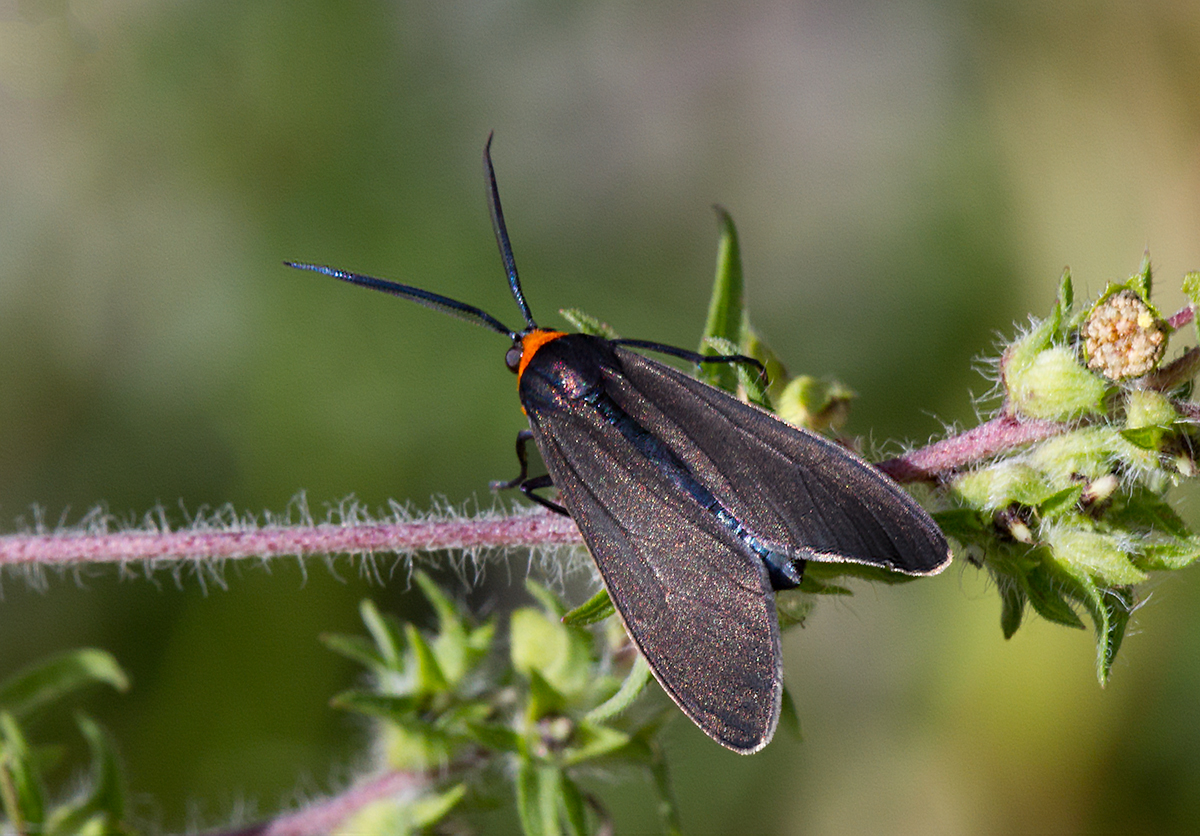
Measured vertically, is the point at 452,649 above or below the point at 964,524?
above

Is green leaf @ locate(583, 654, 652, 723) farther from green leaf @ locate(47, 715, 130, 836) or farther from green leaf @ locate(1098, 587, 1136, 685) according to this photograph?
green leaf @ locate(47, 715, 130, 836)

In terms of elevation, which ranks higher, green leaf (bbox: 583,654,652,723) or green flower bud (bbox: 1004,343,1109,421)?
green flower bud (bbox: 1004,343,1109,421)

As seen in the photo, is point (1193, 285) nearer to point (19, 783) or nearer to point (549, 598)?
point (549, 598)

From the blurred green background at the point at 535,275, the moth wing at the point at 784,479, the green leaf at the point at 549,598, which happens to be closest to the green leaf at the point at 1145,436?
the moth wing at the point at 784,479

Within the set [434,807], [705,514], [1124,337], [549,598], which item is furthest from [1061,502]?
[434,807]

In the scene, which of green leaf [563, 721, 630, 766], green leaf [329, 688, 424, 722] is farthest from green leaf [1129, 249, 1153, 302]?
green leaf [329, 688, 424, 722]

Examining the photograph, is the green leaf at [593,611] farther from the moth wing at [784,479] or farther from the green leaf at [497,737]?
the green leaf at [497,737]
